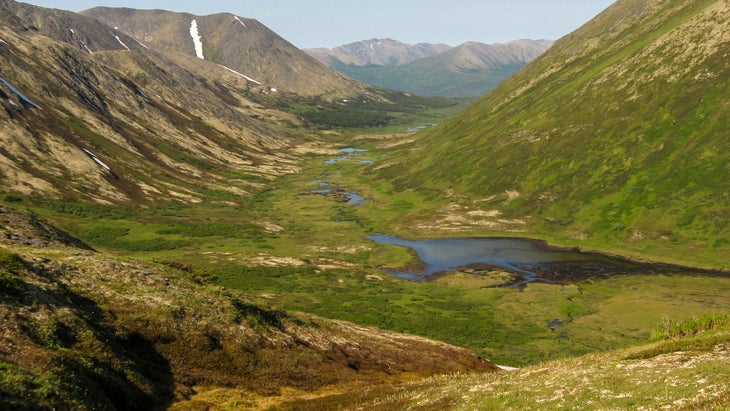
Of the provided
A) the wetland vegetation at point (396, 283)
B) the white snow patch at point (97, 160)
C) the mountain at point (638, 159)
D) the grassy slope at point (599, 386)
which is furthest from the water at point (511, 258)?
the white snow patch at point (97, 160)

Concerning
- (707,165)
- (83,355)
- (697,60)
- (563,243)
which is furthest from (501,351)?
(697,60)

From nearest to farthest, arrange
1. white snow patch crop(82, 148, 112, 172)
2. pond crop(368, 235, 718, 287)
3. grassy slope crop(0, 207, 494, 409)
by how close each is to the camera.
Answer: grassy slope crop(0, 207, 494, 409)
pond crop(368, 235, 718, 287)
white snow patch crop(82, 148, 112, 172)

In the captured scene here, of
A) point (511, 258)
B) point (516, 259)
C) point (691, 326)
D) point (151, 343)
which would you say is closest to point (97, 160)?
point (511, 258)

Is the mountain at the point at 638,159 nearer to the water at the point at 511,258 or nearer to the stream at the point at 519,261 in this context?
the stream at the point at 519,261

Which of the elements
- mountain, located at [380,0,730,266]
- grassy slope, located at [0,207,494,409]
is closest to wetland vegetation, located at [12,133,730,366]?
grassy slope, located at [0,207,494,409]

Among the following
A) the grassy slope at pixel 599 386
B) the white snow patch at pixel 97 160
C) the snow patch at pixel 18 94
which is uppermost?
the snow patch at pixel 18 94

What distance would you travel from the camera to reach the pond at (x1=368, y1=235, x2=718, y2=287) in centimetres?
11088

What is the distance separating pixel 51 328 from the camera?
32188 mm

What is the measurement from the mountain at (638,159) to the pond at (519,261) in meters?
8.71

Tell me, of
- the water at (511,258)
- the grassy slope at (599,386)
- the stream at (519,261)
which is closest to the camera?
the grassy slope at (599,386)

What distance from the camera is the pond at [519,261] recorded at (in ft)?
364

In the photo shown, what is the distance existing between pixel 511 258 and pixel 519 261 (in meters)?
2.89

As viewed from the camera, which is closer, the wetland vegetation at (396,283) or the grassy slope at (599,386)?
the grassy slope at (599,386)

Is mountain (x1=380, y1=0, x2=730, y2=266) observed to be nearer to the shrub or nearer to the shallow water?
the shallow water
